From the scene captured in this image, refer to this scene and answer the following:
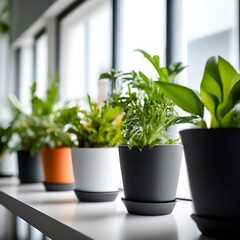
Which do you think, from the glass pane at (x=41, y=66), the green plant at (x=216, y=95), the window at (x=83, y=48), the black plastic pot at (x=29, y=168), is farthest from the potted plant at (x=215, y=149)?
the glass pane at (x=41, y=66)

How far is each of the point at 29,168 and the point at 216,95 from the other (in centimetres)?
119

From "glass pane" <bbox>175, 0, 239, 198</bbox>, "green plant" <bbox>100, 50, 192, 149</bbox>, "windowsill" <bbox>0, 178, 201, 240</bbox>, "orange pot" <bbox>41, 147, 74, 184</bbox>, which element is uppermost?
"glass pane" <bbox>175, 0, 239, 198</bbox>

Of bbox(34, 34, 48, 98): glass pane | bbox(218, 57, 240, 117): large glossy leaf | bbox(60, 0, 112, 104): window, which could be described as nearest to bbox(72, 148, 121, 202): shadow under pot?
bbox(218, 57, 240, 117): large glossy leaf

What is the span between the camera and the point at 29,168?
5.57 ft

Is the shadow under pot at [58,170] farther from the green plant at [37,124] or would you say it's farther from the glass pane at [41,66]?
the glass pane at [41,66]

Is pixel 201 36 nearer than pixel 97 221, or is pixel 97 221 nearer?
pixel 97 221

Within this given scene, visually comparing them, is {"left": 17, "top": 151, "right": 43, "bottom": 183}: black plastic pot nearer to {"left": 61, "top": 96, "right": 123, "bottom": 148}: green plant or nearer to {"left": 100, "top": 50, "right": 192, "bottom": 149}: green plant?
{"left": 61, "top": 96, "right": 123, "bottom": 148}: green plant

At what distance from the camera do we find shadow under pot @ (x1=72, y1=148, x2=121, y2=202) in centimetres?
110

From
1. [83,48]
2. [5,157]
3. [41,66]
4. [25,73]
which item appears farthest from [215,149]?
[25,73]

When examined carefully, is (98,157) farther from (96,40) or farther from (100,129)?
(96,40)

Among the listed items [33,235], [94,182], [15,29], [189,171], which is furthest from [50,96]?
[15,29]

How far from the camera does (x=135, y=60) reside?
1.69 m

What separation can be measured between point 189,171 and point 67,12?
1.86 metres

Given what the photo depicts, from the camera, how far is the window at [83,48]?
218 centimetres
